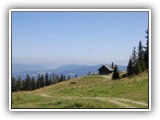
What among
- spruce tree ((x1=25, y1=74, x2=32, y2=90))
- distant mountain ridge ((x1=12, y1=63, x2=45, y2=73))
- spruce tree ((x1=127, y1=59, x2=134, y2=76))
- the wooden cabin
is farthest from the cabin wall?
spruce tree ((x1=25, y1=74, x2=32, y2=90))

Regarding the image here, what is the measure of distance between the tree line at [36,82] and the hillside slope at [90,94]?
0.07 metres

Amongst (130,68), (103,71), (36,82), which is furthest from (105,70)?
(36,82)

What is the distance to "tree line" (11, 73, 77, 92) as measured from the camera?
88.2ft

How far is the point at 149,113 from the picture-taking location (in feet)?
87.8

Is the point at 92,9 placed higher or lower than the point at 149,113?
higher

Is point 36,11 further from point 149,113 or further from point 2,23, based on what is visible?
point 149,113

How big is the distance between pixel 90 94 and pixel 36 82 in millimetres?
943

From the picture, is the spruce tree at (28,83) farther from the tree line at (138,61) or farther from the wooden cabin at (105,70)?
the tree line at (138,61)

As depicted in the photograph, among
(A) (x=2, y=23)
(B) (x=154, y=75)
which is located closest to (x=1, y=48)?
(A) (x=2, y=23)

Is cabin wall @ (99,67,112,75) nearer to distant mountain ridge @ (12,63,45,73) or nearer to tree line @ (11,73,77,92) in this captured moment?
tree line @ (11,73,77,92)

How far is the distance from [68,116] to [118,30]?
1.71 m

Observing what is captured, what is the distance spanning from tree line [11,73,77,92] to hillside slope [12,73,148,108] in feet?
0.24

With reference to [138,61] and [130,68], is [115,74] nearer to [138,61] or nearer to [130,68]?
[130,68]

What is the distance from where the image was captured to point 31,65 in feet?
88.2
